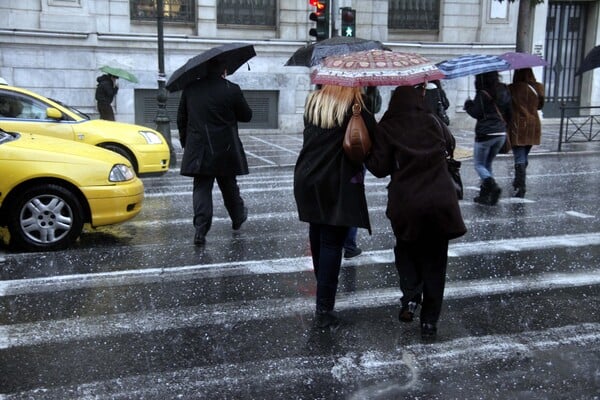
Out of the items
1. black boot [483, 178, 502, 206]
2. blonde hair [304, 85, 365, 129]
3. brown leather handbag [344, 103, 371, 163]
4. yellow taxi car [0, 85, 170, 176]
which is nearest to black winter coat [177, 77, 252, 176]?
blonde hair [304, 85, 365, 129]

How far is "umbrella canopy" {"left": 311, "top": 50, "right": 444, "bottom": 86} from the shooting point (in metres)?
4.00

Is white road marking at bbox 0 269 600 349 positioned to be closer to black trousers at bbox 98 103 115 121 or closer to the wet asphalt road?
the wet asphalt road

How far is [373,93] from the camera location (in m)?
4.39

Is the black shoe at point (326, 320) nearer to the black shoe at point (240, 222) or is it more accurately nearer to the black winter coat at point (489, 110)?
the black shoe at point (240, 222)

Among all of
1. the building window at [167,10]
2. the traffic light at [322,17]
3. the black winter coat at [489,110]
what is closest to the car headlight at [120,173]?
the black winter coat at [489,110]

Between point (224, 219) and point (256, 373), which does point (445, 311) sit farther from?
point (224, 219)

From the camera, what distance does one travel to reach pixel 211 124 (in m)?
6.56

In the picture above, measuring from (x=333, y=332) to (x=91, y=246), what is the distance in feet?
10.8

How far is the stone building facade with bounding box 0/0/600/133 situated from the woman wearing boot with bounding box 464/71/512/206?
8019mm

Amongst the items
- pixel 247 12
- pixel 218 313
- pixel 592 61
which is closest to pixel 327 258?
pixel 218 313

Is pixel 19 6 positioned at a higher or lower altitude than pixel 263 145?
higher

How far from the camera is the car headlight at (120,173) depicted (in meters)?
6.81

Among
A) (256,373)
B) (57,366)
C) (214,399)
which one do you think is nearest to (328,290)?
(256,373)

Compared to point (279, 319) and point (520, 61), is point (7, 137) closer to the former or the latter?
point (279, 319)
